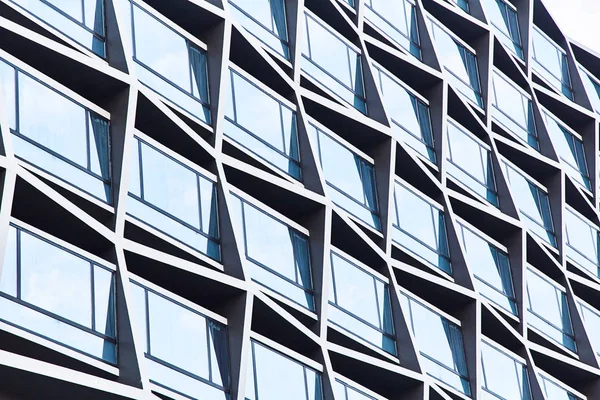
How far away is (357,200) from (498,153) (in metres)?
10.2

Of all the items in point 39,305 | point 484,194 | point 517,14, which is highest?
point 517,14

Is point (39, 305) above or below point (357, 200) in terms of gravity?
below

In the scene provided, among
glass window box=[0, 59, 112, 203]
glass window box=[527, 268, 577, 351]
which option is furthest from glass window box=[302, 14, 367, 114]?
glass window box=[0, 59, 112, 203]

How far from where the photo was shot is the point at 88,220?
22.0 m

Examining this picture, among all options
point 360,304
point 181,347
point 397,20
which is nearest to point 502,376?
point 360,304

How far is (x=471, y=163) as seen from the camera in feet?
129

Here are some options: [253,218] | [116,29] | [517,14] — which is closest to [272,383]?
[253,218]

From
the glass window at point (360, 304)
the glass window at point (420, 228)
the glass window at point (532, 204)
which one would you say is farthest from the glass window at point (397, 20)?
the glass window at point (360, 304)

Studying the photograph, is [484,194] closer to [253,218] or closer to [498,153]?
[498,153]

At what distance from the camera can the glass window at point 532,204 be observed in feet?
137

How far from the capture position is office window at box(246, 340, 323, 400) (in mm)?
25625

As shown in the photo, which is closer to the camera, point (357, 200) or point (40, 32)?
point (40, 32)

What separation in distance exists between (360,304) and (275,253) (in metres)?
3.36

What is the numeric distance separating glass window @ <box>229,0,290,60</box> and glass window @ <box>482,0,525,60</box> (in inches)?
581
